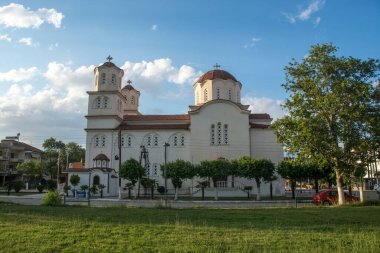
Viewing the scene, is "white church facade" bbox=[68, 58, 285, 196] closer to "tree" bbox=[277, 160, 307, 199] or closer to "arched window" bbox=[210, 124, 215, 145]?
"arched window" bbox=[210, 124, 215, 145]

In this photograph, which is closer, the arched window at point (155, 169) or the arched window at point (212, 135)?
the arched window at point (212, 135)

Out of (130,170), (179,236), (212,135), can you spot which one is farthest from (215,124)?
(179,236)

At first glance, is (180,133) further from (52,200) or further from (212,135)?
(52,200)

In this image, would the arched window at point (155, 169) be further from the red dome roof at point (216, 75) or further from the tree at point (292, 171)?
the tree at point (292, 171)

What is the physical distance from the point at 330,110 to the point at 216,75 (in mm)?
26426

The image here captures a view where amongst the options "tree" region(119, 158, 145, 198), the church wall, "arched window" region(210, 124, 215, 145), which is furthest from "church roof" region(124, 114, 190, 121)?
"tree" region(119, 158, 145, 198)

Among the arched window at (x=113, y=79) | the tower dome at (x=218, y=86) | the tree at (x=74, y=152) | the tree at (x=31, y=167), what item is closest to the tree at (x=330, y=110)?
the tower dome at (x=218, y=86)

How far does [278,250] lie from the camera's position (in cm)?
817

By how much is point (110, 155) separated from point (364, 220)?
36384 mm

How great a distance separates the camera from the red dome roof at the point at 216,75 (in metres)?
47.6

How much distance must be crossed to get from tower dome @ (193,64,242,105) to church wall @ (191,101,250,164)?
9.84 feet

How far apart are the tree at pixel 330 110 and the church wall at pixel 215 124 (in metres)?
19.2

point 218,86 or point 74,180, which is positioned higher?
point 218,86

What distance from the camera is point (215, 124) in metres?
44.7
